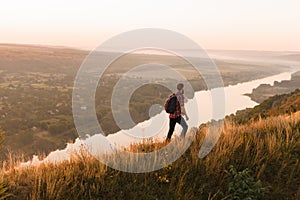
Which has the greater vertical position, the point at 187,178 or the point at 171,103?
the point at 171,103

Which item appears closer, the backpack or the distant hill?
the backpack

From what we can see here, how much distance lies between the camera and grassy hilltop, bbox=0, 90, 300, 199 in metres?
4.86

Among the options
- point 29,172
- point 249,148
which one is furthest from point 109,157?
Result: point 249,148

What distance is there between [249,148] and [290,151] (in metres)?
0.97

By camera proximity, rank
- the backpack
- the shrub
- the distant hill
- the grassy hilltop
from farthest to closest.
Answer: the distant hill
the backpack
the shrub
the grassy hilltop

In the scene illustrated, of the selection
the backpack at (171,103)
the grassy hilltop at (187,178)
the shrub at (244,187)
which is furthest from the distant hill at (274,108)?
the shrub at (244,187)

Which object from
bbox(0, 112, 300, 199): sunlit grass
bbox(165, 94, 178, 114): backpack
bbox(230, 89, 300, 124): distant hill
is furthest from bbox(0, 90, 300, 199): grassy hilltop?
bbox(230, 89, 300, 124): distant hill

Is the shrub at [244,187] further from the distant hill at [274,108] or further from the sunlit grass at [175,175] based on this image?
the distant hill at [274,108]

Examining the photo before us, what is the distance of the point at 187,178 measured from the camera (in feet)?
18.3

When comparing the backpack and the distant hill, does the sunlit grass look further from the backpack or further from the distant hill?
the distant hill

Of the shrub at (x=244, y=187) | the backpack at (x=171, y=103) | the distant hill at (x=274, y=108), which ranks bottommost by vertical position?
the distant hill at (x=274, y=108)

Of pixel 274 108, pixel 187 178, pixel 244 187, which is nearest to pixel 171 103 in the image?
pixel 187 178

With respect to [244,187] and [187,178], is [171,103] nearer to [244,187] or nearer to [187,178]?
[187,178]

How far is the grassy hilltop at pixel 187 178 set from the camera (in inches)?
191
